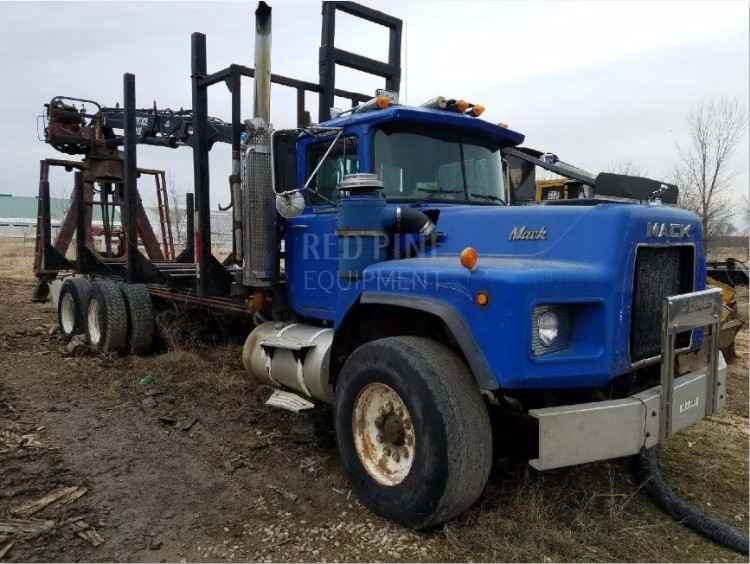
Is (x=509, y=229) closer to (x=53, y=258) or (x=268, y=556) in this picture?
(x=268, y=556)

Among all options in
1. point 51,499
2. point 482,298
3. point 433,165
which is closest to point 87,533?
point 51,499

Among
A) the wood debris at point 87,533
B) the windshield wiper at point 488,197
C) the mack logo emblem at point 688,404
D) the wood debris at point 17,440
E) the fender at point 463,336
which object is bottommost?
the wood debris at point 87,533

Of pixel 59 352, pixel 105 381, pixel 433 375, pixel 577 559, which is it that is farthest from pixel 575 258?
pixel 59 352

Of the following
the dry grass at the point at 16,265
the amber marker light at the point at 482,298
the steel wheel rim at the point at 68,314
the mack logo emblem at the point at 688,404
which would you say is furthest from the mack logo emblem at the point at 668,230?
the dry grass at the point at 16,265

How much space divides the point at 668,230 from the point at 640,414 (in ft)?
3.87

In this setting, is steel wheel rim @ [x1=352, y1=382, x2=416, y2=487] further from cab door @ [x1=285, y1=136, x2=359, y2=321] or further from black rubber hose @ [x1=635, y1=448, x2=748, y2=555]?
black rubber hose @ [x1=635, y1=448, x2=748, y2=555]

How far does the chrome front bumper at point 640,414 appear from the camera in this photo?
2.99 metres

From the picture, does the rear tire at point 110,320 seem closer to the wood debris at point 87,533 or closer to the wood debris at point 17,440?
the wood debris at point 17,440

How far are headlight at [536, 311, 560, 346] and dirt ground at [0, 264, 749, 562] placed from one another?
1.06 m

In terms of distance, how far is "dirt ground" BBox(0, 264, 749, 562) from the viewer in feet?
10.5

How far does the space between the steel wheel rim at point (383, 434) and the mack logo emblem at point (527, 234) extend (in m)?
1.21

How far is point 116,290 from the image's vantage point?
7688 millimetres

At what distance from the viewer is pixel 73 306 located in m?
8.50

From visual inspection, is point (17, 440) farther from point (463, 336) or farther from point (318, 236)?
point (463, 336)
